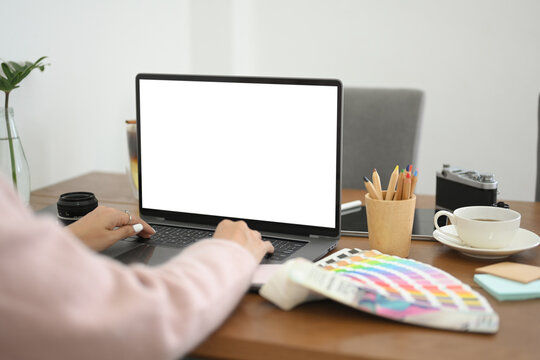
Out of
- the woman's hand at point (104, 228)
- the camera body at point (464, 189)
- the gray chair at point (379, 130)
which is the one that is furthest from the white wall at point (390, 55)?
the camera body at point (464, 189)

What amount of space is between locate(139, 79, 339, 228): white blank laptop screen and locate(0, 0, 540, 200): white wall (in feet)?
3.44

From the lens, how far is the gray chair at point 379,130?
5.94 ft

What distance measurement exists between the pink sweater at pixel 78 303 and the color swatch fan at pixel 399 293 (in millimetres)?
157

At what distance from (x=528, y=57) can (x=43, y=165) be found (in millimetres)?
2095

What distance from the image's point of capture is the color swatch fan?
2.48 ft

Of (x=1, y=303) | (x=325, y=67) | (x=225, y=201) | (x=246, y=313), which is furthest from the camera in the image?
(x=325, y=67)

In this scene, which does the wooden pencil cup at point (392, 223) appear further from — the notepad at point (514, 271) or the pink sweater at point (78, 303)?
the pink sweater at point (78, 303)

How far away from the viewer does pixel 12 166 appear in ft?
4.60

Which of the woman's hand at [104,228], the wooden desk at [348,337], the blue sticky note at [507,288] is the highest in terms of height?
Result: the woman's hand at [104,228]

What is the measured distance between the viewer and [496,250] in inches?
39.9

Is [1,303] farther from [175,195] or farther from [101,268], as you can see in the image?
[175,195]

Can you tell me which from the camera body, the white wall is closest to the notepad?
the camera body

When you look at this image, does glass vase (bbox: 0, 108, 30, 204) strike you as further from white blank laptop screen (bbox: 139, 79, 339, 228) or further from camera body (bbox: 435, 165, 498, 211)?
→ camera body (bbox: 435, 165, 498, 211)

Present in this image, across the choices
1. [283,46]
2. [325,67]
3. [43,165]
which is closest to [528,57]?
[325,67]
